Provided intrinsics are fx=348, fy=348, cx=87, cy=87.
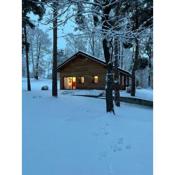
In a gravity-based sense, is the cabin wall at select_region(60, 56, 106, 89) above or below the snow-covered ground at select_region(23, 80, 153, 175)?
above

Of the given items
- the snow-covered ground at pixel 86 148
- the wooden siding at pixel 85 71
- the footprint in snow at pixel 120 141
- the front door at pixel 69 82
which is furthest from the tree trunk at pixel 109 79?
the front door at pixel 69 82

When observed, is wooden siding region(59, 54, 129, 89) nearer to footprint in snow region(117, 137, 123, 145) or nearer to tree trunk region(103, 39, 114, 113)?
tree trunk region(103, 39, 114, 113)

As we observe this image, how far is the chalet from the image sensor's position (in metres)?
27.1

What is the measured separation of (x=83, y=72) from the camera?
91.5 ft

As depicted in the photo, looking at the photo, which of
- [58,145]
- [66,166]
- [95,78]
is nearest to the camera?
[66,166]

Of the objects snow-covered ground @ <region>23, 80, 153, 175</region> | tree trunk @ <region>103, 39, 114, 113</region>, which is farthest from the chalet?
snow-covered ground @ <region>23, 80, 153, 175</region>

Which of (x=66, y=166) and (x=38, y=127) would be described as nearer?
(x=66, y=166)

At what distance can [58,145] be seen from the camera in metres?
5.75
